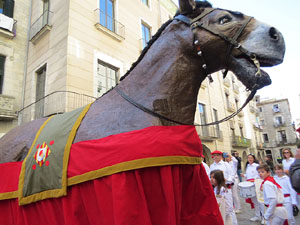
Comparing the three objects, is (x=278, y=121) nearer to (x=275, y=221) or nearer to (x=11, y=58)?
(x=275, y=221)

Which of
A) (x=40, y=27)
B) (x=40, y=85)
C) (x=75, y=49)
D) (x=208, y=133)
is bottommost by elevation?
(x=208, y=133)

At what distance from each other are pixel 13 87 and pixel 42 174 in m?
9.03

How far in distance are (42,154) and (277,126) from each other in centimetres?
4942

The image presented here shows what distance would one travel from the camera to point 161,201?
1.42 metres

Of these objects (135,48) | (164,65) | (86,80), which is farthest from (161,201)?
(135,48)

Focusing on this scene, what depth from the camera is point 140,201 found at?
134 cm

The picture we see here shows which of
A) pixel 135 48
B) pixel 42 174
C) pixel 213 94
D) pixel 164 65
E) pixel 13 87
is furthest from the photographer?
pixel 213 94

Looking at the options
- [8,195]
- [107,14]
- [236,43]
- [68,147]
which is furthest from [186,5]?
[107,14]

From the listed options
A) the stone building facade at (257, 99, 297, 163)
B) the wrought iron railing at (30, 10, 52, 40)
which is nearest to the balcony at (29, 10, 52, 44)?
the wrought iron railing at (30, 10, 52, 40)

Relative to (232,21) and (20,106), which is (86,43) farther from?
(232,21)

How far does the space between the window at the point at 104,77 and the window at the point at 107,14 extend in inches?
84.2

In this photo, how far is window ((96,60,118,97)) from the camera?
30.2 ft

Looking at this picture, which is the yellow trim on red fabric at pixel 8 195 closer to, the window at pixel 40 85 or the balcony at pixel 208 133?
the window at pixel 40 85

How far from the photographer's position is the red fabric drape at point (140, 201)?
133 centimetres
